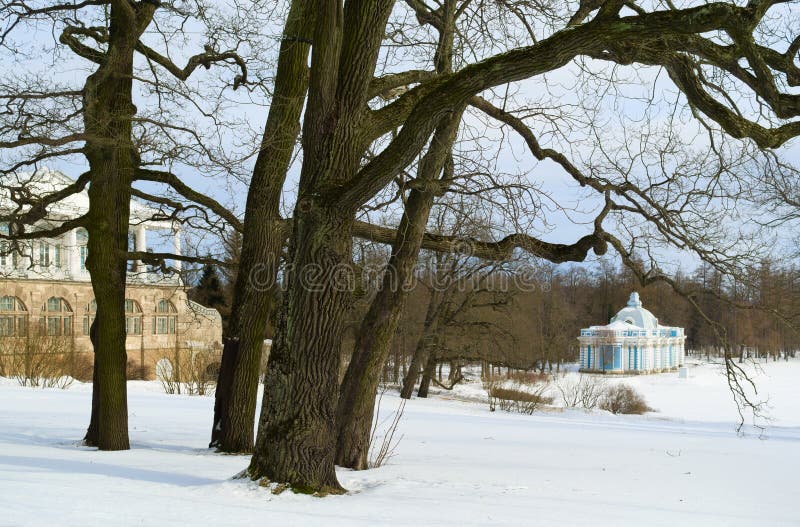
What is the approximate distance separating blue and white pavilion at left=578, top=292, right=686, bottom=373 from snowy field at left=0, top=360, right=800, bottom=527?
4025 cm

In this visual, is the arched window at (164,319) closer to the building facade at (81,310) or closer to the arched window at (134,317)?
the building facade at (81,310)

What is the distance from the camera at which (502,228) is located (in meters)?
8.38

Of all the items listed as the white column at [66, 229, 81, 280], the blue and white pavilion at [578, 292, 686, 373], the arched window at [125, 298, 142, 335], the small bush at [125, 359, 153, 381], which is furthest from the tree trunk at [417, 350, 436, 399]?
the blue and white pavilion at [578, 292, 686, 373]

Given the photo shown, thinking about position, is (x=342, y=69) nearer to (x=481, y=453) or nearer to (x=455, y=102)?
(x=455, y=102)

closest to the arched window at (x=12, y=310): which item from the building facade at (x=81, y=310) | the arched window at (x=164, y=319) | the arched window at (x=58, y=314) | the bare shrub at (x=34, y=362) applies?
the building facade at (x=81, y=310)

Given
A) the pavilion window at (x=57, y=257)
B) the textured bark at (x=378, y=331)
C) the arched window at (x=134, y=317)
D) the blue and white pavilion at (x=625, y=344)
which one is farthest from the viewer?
the blue and white pavilion at (x=625, y=344)

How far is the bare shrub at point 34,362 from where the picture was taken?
23750 millimetres

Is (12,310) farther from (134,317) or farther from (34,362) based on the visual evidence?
(34,362)

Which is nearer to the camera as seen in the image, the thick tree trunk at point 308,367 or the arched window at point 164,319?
the thick tree trunk at point 308,367

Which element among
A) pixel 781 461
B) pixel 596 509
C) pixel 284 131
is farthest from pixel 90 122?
pixel 781 461

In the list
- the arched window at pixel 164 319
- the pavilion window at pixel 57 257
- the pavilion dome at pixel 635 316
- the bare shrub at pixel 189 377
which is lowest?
the bare shrub at pixel 189 377

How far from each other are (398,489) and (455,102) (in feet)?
11.3

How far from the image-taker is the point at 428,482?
761 centimetres

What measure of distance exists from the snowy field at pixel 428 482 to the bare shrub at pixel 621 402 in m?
15.6
